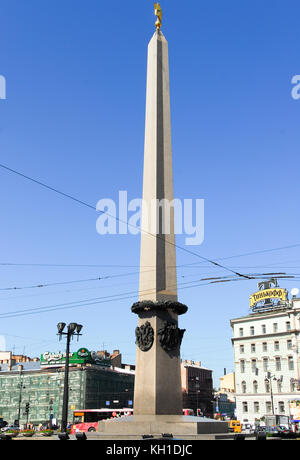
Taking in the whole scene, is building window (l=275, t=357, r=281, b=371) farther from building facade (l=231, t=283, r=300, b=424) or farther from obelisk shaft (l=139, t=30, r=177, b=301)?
obelisk shaft (l=139, t=30, r=177, b=301)

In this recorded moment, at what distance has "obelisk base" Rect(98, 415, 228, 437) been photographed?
15258mm

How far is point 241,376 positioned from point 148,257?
174ft

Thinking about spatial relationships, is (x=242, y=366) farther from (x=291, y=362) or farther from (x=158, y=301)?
(x=158, y=301)

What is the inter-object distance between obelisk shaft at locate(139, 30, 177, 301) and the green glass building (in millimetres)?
62069

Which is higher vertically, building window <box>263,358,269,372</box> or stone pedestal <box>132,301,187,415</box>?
building window <box>263,358,269,372</box>

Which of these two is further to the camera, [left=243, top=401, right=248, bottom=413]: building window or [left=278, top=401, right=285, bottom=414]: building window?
[left=243, top=401, right=248, bottom=413]: building window

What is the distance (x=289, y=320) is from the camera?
203 feet

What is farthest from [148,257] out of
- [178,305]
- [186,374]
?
[186,374]

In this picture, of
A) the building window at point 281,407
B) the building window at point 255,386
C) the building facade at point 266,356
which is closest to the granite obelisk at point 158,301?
the building facade at point 266,356

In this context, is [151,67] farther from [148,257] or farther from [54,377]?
[54,377]

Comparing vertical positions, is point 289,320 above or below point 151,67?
below

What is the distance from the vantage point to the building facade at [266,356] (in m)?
60.1

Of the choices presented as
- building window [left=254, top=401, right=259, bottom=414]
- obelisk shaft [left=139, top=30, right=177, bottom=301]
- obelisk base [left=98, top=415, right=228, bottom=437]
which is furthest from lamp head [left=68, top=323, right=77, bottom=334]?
building window [left=254, top=401, right=259, bottom=414]

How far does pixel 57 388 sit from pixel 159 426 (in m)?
66.5
